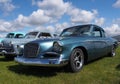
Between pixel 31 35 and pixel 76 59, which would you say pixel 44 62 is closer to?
pixel 76 59

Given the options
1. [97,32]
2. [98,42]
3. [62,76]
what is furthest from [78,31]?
[62,76]

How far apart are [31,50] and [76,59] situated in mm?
1463

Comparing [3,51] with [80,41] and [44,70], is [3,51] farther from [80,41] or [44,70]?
[80,41]

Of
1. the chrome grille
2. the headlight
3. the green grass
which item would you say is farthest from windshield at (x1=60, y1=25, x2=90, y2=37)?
the chrome grille

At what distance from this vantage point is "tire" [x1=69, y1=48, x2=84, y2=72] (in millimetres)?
6824

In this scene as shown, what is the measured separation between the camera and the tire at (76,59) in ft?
22.4

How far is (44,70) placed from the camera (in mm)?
7668

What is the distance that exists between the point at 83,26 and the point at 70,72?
2446 millimetres

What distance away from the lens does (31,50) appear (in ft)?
23.1

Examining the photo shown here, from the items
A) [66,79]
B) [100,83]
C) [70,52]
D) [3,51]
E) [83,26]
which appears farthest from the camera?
[3,51]

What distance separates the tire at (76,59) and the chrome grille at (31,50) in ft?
3.66

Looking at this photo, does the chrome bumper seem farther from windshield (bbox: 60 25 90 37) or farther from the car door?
the car door

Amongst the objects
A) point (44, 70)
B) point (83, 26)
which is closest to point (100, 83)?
point (44, 70)

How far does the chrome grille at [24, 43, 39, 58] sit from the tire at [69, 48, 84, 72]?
3.66ft
